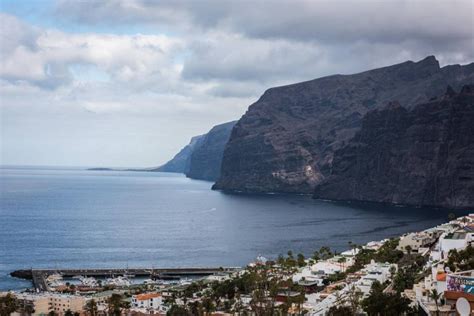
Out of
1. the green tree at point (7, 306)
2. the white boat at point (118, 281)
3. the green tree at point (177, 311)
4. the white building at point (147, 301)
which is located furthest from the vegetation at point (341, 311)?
the white boat at point (118, 281)

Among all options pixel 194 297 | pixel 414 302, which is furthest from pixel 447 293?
pixel 194 297

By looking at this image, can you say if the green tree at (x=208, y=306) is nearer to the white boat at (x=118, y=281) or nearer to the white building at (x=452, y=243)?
the white building at (x=452, y=243)

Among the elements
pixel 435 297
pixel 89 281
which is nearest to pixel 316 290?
pixel 435 297

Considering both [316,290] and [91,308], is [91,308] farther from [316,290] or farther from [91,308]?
[316,290]

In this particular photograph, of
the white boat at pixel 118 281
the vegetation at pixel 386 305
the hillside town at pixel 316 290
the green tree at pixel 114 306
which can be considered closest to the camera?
the vegetation at pixel 386 305

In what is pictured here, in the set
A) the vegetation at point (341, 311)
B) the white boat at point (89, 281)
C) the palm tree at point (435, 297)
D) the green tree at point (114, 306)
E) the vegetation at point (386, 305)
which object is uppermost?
the palm tree at point (435, 297)

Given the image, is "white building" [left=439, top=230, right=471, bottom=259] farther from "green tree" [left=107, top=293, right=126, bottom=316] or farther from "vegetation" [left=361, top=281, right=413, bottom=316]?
"green tree" [left=107, top=293, right=126, bottom=316]

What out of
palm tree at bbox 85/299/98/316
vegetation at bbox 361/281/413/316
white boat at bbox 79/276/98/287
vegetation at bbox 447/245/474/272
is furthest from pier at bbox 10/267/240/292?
vegetation at bbox 361/281/413/316

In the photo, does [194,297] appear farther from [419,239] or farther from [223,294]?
[419,239]
